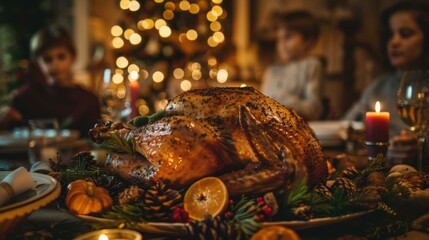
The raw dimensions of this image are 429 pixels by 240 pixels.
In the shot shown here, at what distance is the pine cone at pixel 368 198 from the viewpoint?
81 centimetres

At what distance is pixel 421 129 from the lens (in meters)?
1.24

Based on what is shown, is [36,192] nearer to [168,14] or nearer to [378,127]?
[378,127]

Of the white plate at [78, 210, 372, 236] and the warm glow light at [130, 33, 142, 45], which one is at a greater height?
the warm glow light at [130, 33, 142, 45]

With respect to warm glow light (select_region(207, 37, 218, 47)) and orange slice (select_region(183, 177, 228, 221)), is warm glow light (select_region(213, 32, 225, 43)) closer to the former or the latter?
warm glow light (select_region(207, 37, 218, 47))

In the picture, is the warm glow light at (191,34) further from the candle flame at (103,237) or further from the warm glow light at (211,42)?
the candle flame at (103,237)

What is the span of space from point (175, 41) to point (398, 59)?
311 centimetres

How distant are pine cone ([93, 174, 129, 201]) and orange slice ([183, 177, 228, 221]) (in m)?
0.17

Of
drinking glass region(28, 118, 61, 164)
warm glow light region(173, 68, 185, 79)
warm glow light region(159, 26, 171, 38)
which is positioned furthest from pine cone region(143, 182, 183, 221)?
warm glow light region(173, 68, 185, 79)

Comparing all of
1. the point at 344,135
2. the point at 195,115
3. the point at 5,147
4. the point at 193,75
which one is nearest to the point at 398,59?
the point at 344,135

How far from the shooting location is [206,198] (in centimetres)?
81

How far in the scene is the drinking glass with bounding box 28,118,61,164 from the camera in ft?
5.17

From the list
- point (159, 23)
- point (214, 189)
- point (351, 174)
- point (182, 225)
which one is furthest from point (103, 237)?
point (159, 23)

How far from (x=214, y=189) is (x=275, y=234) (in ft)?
0.60

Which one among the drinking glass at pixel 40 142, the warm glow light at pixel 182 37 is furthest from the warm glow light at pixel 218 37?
the drinking glass at pixel 40 142
